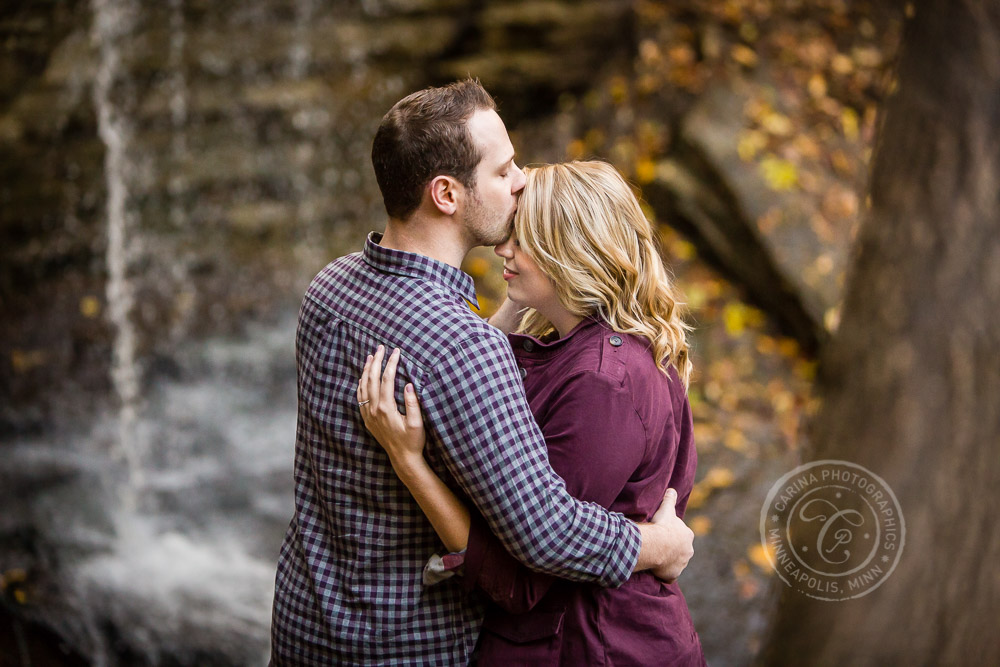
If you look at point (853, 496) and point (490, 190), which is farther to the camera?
point (490, 190)

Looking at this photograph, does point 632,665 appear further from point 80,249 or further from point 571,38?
point 80,249

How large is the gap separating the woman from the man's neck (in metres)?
0.16

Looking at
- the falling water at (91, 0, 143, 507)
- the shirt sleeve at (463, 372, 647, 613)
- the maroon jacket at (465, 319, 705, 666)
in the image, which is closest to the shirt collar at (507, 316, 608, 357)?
the maroon jacket at (465, 319, 705, 666)

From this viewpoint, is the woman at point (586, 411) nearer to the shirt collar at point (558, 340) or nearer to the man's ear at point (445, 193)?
the shirt collar at point (558, 340)

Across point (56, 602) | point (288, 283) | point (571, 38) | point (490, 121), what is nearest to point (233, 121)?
point (288, 283)

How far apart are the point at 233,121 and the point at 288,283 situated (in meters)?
1.56

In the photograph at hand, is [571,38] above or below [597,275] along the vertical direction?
above

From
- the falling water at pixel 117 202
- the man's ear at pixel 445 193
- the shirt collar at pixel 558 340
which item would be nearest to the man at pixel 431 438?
the man's ear at pixel 445 193

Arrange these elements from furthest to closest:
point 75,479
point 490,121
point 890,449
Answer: point 75,479 < point 490,121 < point 890,449

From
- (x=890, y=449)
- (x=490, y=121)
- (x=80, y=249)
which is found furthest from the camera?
(x=80, y=249)

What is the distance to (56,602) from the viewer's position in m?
4.17

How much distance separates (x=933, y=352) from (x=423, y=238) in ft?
3.87

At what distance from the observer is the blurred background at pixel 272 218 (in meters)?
5.28

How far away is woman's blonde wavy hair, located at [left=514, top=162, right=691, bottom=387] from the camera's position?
203 centimetres
